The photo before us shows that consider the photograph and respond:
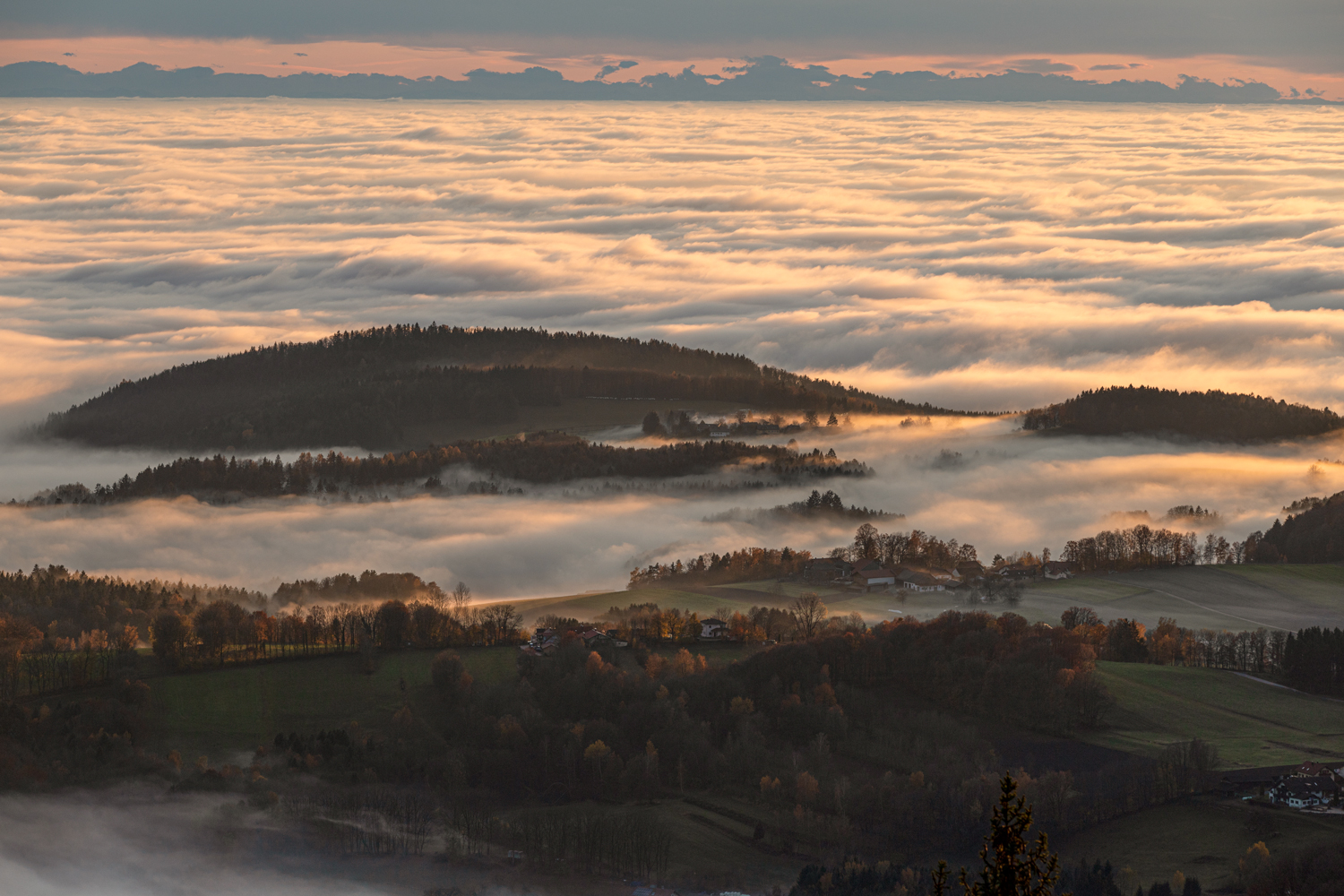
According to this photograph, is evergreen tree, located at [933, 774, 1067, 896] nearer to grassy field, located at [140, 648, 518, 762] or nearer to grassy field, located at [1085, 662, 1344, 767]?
grassy field, located at [1085, 662, 1344, 767]

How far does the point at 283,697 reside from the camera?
119062 mm

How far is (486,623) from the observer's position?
13562 centimetres

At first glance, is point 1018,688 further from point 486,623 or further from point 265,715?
point 265,715

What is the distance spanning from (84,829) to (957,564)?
10731 centimetres

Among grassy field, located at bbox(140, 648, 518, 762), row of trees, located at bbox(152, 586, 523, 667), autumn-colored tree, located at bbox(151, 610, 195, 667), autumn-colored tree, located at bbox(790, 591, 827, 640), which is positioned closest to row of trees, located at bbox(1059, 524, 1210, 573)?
autumn-colored tree, located at bbox(790, 591, 827, 640)

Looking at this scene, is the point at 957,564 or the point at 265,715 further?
the point at 957,564

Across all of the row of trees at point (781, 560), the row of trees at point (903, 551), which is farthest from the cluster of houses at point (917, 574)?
the row of trees at point (903, 551)

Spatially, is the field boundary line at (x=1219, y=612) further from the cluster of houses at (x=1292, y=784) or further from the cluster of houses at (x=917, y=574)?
the cluster of houses at (x=1292, y=784)

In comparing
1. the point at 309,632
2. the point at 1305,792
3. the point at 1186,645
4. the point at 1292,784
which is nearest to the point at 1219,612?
the point at 1186,645

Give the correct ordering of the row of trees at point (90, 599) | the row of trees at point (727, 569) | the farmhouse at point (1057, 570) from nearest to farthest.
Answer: the row of trees at point (90, 599), the farmhouse at point (1057, 570), the row of trees at point (727, 569)

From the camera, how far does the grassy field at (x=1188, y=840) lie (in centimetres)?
8238

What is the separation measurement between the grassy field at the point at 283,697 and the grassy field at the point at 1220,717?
5156 cm

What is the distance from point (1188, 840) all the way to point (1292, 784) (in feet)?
27.3

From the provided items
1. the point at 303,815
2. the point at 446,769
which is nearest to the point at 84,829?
the point at 303,815
